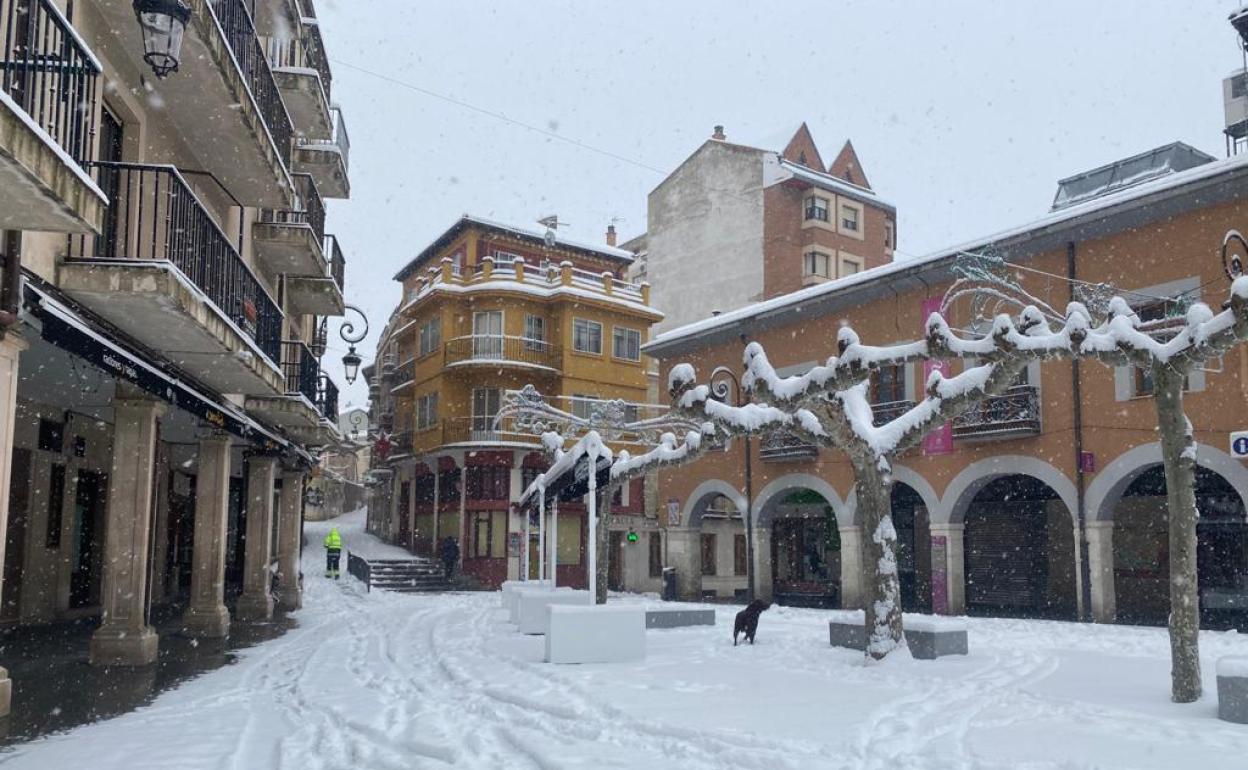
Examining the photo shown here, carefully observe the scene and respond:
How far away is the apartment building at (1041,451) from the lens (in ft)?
60.3

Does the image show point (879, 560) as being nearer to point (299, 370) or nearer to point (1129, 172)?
point (299, 370)

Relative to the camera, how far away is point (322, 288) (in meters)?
23.5

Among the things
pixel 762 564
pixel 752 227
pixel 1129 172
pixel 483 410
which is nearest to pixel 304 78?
pixel 762 564

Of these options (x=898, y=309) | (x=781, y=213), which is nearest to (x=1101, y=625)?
(x=898, y=309)

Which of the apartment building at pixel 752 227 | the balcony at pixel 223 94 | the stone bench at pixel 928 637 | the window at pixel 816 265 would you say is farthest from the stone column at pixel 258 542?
the window at pixel 816 265

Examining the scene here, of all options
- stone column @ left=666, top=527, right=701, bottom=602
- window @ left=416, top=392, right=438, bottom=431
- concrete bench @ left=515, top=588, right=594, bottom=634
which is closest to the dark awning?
concrete bench @ left=515, top=588, right=594, bottom=634

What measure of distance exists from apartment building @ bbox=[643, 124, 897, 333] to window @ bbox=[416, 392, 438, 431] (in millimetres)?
11418

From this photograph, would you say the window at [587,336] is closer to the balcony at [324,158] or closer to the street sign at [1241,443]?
the balcony at [324,158]

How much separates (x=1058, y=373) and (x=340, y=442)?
16370mm

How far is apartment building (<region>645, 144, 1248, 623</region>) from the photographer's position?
18391 mm

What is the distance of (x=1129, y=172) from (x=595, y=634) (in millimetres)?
27421

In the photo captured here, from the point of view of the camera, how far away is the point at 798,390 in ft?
39.5

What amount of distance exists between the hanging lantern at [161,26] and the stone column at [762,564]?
22126 millimetres

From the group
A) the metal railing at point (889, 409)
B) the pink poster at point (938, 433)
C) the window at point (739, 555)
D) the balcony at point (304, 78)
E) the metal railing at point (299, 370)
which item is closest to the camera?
the metal railing at point (299, 370)
